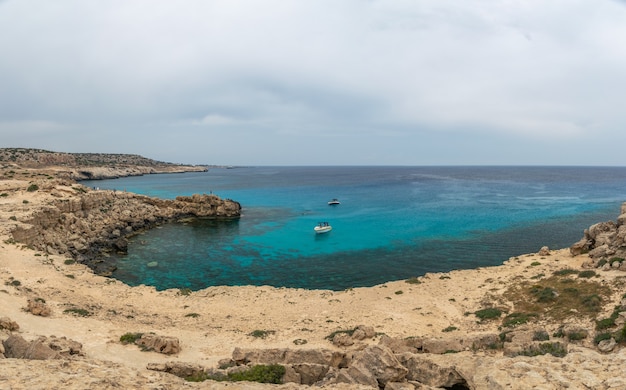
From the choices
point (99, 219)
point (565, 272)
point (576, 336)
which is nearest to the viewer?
point (576, 336)

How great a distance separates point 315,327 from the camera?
66.8 feet

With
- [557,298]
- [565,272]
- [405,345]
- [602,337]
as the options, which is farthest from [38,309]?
[565,272]

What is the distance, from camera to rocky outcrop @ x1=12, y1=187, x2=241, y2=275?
36781mm

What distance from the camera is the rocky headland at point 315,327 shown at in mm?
9617

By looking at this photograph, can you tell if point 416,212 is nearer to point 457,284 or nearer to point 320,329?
point 457,284

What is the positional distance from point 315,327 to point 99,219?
42.6 m

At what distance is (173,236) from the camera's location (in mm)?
52594

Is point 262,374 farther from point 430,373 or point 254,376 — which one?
point 430,373

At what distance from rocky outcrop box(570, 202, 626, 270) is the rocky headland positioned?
0.13 metres

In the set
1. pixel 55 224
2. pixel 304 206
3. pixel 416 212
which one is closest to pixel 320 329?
pixel 55 224

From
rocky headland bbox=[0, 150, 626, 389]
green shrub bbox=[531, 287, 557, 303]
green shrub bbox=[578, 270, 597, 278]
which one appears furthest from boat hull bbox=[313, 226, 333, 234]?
green shrub bbox=[578, 270, 597, 278]

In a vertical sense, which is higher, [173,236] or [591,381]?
[591,381]

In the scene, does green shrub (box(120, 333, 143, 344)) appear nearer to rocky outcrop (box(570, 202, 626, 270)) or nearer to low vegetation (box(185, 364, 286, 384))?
low vegetation (box(185, 364, 286, 384))

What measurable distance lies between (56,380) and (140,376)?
6.14 feet
